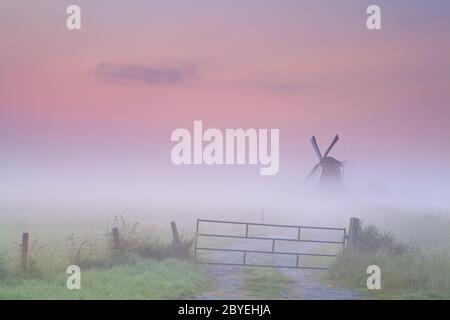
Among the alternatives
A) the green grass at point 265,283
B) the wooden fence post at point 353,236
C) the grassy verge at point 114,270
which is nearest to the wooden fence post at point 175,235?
the grassy verge at point 114,270

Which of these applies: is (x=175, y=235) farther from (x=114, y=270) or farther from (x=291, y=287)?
(x=291, y=287)

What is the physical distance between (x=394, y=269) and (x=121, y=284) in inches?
207

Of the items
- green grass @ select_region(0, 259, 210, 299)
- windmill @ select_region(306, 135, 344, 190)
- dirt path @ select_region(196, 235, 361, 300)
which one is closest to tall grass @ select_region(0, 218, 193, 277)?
green grass @ select_region(0, 259, 210, 299)

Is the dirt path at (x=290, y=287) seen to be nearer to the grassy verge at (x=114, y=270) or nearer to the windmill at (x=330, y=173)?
the grassy verge at (x=114, y=270)

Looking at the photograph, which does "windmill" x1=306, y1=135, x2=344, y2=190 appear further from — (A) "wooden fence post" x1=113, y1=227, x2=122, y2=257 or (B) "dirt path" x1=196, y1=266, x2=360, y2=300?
(A) "wooden fence post" x1=113, y1=227, x2=122, y2=257

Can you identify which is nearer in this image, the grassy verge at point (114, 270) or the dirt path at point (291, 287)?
the grassy verge at point (114, 270)

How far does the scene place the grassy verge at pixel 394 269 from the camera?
393 inches

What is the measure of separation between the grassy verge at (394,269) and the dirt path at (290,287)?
0.44m

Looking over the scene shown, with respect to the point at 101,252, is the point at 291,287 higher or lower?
lower

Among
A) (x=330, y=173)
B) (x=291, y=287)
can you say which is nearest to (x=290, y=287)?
(x=291, y=287)

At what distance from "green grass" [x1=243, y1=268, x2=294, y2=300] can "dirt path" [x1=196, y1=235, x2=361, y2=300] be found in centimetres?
9

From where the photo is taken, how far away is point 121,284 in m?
9.50
